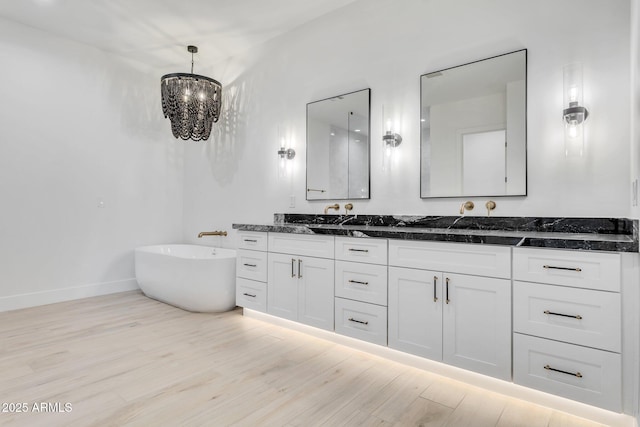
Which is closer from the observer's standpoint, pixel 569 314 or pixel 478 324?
pixel 569 314

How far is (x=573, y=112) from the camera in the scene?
1973 mm

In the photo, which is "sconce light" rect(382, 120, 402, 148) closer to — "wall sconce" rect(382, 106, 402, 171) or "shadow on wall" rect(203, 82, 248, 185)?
"wall sconce" rect(382, 106, 402, 171)

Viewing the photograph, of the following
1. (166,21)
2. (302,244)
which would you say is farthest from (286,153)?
(166,21)

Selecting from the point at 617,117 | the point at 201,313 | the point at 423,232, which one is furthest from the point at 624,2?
the point at 201,313

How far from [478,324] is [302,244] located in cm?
132

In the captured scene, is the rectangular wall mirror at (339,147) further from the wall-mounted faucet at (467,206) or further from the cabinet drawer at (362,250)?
the wall-mounted faucet at (467,206)

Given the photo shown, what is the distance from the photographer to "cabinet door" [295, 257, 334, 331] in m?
2.46

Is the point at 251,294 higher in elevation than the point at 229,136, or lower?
lower

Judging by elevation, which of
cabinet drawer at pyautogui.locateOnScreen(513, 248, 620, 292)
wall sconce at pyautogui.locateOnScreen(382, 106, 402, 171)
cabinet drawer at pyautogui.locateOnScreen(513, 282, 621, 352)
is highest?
wall sconce at pyautogui.locateOnScreen(382, 106, 402, 171)

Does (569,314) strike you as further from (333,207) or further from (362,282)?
(333,207)

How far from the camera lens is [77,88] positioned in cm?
374

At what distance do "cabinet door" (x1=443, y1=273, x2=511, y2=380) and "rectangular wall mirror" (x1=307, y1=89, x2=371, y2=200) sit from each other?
1.23 m

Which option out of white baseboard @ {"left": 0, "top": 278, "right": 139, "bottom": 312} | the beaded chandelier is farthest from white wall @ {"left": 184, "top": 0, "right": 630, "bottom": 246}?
white baseboard @ {"left": 0, "top": 278, "right": 139, "bottom": 312}

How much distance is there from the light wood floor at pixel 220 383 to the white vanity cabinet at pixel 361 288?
19 cm
